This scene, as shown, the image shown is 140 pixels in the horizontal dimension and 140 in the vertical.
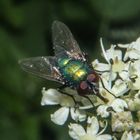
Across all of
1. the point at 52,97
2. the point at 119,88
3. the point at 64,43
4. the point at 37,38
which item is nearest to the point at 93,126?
the point at 119,88

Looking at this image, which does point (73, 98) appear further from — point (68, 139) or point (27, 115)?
point (27, 115)

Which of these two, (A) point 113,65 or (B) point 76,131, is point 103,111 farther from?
(A) point 113,65

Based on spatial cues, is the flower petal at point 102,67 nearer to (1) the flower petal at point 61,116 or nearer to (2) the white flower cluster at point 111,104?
(2) the white flower cluster at point 111,104

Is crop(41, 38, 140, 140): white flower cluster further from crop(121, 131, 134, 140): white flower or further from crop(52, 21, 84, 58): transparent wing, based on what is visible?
crop(52, 21, 84, 58): transparent wing

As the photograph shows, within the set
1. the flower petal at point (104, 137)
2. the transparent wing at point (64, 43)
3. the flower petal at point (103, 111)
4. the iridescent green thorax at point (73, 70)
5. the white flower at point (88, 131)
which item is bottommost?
the flower petal at point (104, 137)

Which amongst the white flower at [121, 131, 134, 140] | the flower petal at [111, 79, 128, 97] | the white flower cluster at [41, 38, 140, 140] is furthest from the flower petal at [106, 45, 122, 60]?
the white flower at [121, 131, 134, 140]

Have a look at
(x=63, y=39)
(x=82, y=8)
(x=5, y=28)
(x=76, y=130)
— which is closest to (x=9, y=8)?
(x=5, y=28)

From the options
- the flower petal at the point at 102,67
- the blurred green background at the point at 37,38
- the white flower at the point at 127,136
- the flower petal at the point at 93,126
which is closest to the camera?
the white flower at the point at 127,136

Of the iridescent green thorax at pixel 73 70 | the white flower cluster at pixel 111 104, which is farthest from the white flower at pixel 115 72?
the iridescent green thorax at pixel 73 70
